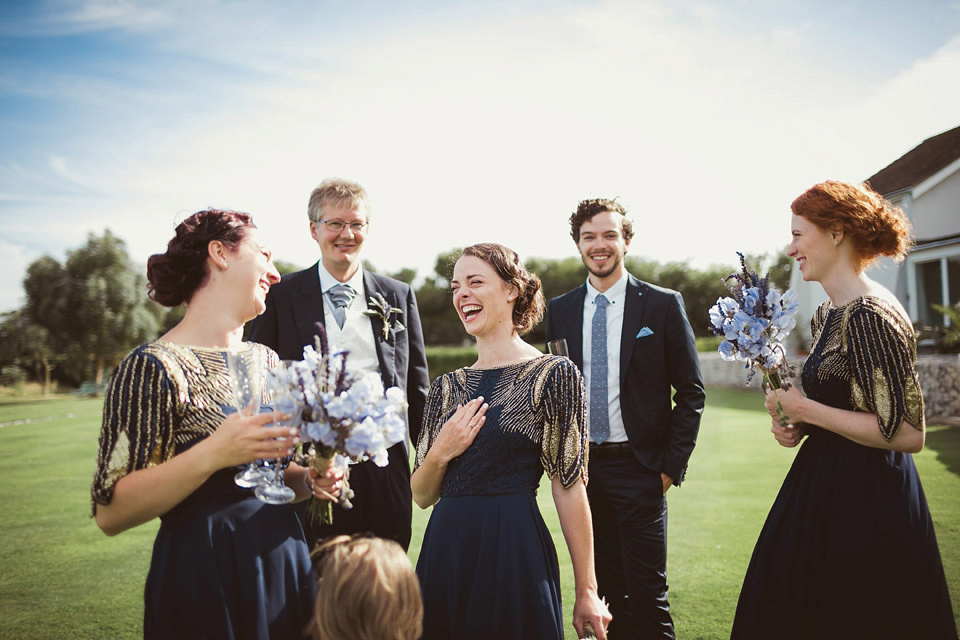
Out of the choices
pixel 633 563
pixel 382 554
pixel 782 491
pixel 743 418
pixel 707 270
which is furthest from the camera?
pixel 707 270

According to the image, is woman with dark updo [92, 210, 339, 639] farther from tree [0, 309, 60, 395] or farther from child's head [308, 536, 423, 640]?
tree [0, 309, 60, 395]

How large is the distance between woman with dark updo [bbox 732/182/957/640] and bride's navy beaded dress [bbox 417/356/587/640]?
118 centimetres

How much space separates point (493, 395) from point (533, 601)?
84 centimetres

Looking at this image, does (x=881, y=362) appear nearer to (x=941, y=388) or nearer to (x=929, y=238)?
(x=941, y=388)

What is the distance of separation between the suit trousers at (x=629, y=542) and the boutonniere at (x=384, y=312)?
1641 mm

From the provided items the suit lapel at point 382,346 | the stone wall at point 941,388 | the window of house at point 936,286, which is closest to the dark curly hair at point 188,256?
the suit lapel at point 382,346

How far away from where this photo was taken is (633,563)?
444cm

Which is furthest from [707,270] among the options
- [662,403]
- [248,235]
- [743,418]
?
[248,235]

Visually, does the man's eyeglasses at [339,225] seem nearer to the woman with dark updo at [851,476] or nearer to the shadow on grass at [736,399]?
the woman with dark updo at [851,476]

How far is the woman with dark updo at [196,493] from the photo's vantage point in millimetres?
2197

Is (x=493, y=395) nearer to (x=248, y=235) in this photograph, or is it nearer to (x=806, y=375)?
(x=248, y=235)

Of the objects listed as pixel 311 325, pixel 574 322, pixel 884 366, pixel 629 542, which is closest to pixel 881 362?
pixel 884 366

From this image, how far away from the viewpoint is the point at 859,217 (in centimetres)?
319

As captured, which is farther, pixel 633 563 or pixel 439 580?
pixel 633 563
